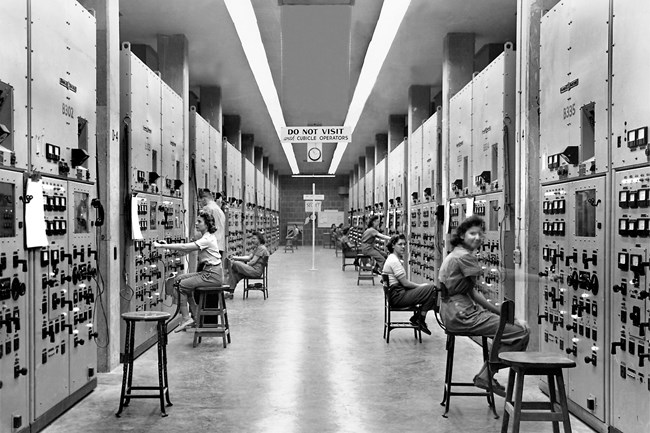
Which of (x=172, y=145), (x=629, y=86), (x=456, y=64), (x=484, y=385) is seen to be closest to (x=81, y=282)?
(x=484, y=385)

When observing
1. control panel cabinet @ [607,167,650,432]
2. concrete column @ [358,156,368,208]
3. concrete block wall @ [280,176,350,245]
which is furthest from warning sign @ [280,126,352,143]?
concrete block wall @ [280,176,350,245]

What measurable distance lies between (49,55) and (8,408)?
2.56 meters

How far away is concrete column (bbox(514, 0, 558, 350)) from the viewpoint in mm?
5996

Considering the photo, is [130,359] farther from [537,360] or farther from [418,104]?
[418,104]

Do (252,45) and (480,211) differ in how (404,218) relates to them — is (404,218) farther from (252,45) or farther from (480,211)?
(480,211)

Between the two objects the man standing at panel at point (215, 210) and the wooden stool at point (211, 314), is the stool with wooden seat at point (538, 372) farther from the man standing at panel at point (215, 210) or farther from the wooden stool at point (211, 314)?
the man standing at panel at point (215, 210)

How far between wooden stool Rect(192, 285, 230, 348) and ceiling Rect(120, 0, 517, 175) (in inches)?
168

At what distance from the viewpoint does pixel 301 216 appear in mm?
37531

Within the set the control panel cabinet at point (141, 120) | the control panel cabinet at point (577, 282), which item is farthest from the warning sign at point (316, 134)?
the control panel cabinet at point (577, 282)

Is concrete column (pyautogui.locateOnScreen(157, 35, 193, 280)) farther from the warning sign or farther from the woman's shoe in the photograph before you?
the woman's shoe

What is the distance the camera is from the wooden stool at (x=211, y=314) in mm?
7457

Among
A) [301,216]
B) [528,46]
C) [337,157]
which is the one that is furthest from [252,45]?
[301,216]

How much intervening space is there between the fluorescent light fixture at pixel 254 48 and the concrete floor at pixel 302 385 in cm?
470

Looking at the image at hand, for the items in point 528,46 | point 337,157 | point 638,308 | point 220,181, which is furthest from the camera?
point 337,157
